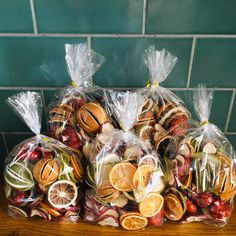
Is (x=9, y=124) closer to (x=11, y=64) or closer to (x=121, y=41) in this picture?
(x=11, y=64)

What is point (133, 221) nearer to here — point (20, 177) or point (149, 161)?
point (149, 161)

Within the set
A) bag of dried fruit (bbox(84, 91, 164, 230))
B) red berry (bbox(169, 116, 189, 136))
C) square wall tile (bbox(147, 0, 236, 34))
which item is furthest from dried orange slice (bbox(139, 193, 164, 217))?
square wall tile (bbox(147, 0, 236, 34))

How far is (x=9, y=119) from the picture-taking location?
0.79 m

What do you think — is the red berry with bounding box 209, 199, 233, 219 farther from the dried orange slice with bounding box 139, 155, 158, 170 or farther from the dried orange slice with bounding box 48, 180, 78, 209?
the dried orange slice with bounding box 48, 180, 78, 209

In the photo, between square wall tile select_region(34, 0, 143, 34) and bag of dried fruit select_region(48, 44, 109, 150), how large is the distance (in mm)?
51

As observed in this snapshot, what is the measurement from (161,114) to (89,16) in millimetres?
248

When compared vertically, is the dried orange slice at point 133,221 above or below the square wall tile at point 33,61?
below

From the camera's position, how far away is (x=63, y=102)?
0.68m

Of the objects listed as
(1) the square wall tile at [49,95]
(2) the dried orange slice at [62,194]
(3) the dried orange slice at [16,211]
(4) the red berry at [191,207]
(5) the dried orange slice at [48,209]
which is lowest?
(3) the dried orange slice at [16,211]

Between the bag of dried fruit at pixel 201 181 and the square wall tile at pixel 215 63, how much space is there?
0.16 meters

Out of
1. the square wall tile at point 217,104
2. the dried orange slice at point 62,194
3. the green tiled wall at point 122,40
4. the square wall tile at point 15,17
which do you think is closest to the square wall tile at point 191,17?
the green tiled wall at point 122,40

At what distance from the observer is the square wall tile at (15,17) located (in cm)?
67

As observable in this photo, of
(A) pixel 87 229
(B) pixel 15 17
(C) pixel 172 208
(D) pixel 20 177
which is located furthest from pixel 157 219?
(B) pixel 15 17

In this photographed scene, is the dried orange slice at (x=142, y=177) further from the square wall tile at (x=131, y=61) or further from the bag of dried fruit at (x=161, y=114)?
the square wall tile at (x=131, y=61)
